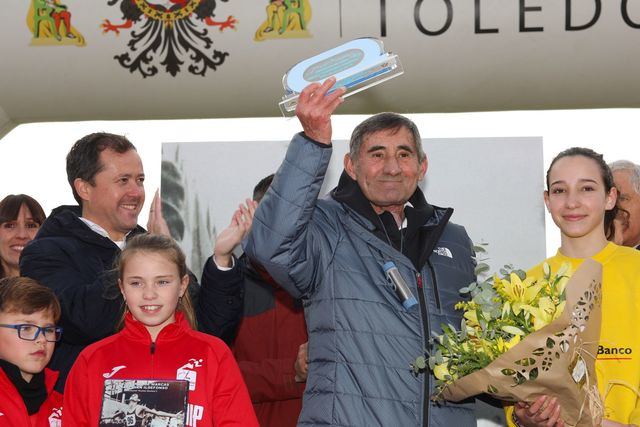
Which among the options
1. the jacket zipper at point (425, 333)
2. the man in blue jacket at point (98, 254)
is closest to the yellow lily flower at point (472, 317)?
the jacket zipper at point (425, 333)

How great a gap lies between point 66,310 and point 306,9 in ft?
6.51

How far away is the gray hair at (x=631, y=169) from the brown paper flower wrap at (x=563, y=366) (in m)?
1.56

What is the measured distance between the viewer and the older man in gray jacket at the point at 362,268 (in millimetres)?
2969

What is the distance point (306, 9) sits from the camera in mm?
4648

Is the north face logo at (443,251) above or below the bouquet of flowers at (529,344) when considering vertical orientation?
above

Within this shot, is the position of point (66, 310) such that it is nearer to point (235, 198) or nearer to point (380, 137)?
point (380, 137)

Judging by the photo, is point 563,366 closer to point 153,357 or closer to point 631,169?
point 153,357

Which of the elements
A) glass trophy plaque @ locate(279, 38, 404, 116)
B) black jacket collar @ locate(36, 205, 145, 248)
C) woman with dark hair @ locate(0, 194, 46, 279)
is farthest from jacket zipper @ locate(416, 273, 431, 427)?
woman with dark hair @ locate(0, 194, 46, 279)

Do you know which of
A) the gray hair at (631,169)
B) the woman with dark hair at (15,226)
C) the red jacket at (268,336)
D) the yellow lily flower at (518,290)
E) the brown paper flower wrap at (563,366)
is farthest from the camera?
the woman with dark hair at (15,226)

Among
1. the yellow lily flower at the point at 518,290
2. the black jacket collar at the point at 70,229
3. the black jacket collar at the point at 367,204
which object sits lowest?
the yellow lily flower at the point at 518,290

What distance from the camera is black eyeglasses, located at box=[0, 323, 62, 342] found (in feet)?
11.0

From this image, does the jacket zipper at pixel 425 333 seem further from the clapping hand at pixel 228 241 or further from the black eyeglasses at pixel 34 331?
the black eyeglasses at pixel 34 331

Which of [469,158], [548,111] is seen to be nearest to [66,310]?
[469,158]

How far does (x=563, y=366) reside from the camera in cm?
271
